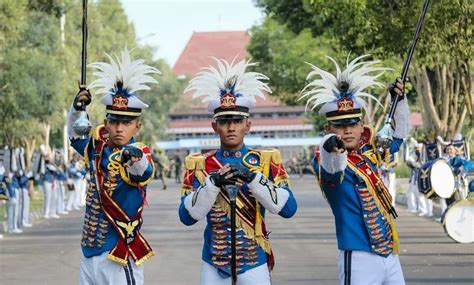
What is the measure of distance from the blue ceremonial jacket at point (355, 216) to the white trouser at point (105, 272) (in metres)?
1.57

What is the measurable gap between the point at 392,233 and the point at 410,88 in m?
42.1

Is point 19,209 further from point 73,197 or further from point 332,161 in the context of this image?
point 332,161

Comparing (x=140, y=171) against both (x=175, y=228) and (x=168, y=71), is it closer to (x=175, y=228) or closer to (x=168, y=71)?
(x=175, y=228)

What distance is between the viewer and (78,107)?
10320mm

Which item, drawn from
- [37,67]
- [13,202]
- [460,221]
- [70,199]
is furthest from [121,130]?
[37,67]

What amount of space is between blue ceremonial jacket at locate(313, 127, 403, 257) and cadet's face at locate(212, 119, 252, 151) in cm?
68

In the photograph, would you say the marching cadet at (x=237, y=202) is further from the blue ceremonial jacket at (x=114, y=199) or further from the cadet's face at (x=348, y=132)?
the blue ceremonial jacket at (x=114, y=199)

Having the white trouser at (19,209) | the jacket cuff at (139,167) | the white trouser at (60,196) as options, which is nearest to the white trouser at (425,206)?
the white trouser at (19,209)

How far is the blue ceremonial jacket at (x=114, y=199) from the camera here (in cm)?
997

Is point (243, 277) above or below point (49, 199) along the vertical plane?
above

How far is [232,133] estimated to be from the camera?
9.16 meters

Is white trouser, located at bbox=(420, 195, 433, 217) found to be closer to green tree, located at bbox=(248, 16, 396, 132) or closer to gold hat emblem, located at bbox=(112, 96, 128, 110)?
gold hat emblem, located at bbox=(112, 96, 128, 110)

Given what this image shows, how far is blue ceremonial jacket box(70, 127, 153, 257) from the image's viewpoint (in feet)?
32.7

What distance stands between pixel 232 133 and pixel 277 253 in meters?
12.2
